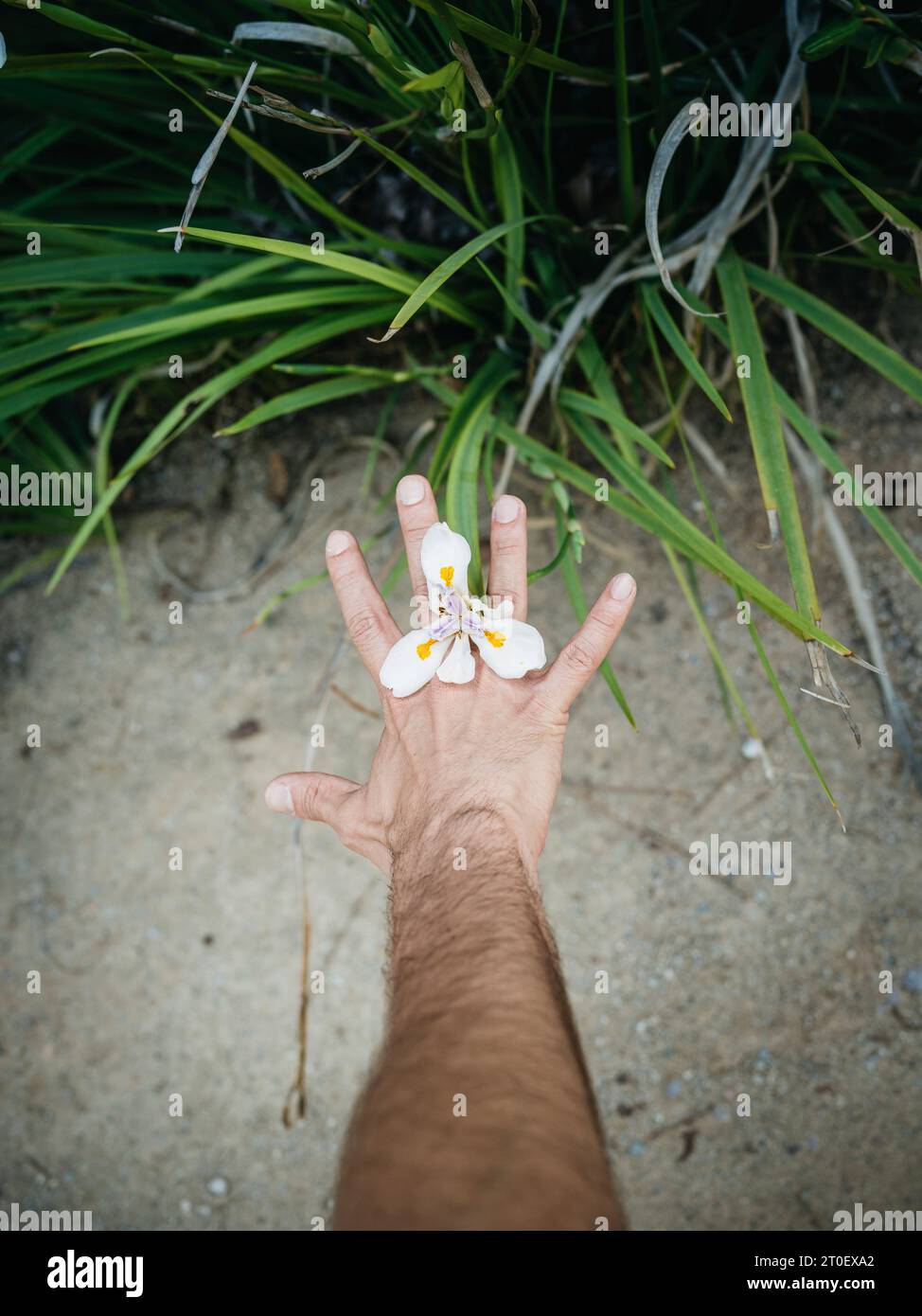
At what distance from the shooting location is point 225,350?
1.41m

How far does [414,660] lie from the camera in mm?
982

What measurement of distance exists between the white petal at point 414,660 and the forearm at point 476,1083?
0.69 feet

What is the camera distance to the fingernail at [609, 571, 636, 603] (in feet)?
3.11

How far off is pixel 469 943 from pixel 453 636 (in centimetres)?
35

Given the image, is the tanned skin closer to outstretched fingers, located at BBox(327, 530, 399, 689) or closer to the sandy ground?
outstretched fingers, located at BBox(327, 530, 399, 689)

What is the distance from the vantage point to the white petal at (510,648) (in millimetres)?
962

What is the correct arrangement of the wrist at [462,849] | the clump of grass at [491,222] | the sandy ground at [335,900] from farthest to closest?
the sandy ground at [335,900] < the clump of grass at [491,222] < the wrist at [462,849]

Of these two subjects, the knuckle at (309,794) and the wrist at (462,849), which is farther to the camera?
the knuckle at (309,794)

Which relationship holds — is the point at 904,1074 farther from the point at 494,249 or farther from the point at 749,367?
the point at 494,249

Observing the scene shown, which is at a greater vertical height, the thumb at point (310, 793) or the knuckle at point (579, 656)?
the knuckle at point (579, 656)

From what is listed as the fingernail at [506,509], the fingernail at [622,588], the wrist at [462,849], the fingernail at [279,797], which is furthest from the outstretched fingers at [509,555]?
the fingernail at [279,797]

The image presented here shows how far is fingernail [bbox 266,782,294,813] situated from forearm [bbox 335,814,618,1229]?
236 mm

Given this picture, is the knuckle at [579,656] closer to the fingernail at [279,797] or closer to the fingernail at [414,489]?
the fingernail at [414,489]

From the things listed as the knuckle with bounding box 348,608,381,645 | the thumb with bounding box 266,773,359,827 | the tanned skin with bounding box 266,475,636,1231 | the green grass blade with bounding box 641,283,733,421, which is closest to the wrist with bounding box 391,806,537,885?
the tanned skin with bounding box 266,475,636,1231
